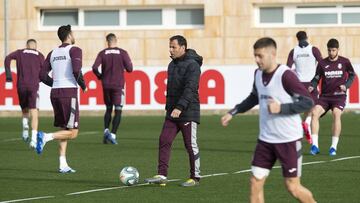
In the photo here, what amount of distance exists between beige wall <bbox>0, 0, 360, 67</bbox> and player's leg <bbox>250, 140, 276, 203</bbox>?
27.4 meters

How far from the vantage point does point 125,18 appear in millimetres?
40156

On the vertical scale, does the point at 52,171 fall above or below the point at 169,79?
below

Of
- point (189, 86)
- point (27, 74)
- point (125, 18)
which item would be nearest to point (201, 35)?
point (125, 18)

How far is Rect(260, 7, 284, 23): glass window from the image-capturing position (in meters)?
39.5

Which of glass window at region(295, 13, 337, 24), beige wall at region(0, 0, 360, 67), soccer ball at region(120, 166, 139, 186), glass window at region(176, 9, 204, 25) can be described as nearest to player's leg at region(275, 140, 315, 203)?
soccer ball at region(120, 166, 139, 186)

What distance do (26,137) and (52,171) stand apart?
6.52m

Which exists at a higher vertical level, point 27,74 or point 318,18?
point 318,18

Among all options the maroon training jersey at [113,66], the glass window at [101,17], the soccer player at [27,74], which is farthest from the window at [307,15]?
the soccer player at [27,74]

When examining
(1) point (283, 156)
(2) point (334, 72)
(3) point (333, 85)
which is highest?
(2) point (334, 72)

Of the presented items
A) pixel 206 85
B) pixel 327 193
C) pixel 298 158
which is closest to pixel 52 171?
pixel 327 193

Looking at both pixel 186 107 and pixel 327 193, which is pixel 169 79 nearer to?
pixel 186 107

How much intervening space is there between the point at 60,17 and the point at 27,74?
16.2 m

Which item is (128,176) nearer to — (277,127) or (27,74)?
(277,127)

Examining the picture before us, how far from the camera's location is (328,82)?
66.5ft
